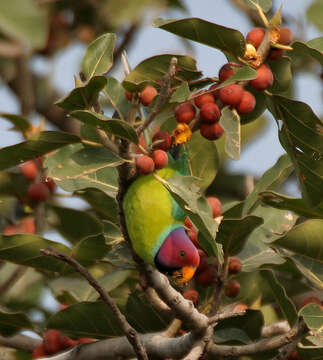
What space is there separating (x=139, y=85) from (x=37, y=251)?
0.60 metres

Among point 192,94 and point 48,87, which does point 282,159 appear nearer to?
point 192,94

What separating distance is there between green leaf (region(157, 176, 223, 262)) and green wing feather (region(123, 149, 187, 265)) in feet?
0.18

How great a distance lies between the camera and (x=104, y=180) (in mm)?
2061

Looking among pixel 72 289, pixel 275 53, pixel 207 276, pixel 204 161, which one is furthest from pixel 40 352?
pixel 275 53

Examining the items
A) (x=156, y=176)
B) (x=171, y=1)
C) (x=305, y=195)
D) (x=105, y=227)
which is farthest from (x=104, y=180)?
(x=171, y=1)

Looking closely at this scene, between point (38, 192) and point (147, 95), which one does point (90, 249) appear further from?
point (38, 192)

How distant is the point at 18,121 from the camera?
2375 mm

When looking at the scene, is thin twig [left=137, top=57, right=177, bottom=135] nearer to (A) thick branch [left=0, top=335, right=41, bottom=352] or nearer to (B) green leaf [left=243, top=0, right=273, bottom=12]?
(B) green leaf [left=243, top=0, right=273, bottom=12]

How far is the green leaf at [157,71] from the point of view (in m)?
1.70

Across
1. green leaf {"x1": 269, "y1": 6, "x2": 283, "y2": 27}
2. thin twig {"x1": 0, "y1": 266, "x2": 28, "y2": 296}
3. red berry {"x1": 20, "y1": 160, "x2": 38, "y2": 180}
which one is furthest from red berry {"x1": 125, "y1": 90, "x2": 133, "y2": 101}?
red berry {"x1": 20, "y1": 160, "x2": 38, "y2": 180}

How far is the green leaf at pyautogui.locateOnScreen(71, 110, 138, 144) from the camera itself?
1.51 m

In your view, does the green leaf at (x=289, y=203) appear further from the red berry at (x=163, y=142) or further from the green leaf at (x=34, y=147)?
the green leaf at (x=34, y=147)

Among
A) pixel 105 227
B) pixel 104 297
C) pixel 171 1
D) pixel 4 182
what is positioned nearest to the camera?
pixel 104 297


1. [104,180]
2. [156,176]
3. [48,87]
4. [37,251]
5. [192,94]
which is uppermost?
[192,94]
